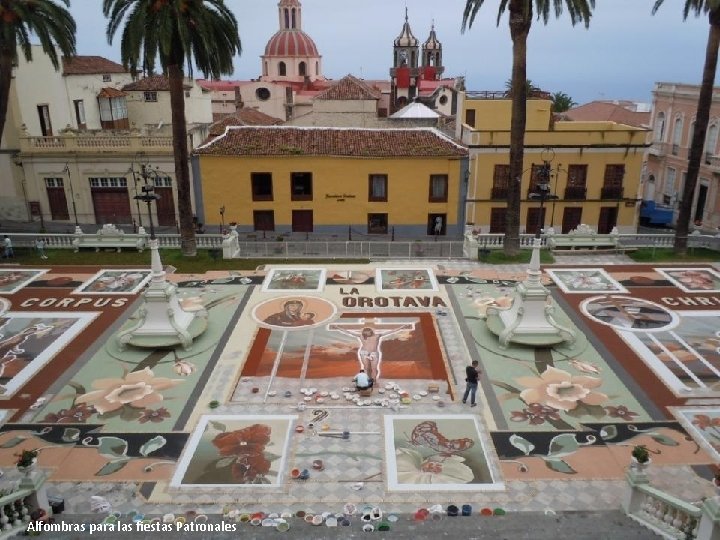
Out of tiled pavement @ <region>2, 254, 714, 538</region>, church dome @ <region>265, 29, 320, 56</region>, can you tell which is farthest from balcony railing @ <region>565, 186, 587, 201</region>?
church dome @ <region>265, 29, 320, 56</region>

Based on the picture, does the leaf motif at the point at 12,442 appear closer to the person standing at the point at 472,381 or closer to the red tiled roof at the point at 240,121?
the person standing at the point at 472,381

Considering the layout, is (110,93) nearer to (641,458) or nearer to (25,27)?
(25,27)

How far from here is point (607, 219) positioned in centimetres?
3919

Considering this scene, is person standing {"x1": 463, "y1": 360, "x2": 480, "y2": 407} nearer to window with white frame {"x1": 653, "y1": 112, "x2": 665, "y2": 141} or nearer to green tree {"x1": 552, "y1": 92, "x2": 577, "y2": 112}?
window with white frame {"x1": 653, "y1": 112, "x2": 665, "y2": 141}

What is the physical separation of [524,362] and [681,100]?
3325 cm

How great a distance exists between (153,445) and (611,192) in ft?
108

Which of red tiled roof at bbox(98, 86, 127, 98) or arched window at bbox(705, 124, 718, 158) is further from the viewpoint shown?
red tiled roof at bbox(98, 86, 127, 98)

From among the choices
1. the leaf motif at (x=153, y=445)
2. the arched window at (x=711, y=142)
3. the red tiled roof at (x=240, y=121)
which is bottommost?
the leaf motif at (x=153, y=445)

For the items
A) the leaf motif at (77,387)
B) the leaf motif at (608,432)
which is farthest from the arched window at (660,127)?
the leaf motif at (77,387)

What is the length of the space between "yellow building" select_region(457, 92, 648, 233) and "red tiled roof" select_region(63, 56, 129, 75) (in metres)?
28.0

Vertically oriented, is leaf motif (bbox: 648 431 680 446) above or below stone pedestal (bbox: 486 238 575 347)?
below

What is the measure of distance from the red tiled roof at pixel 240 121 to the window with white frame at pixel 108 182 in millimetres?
7443

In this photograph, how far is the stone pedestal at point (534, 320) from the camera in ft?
69.0

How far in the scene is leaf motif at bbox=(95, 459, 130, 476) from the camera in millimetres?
14609
